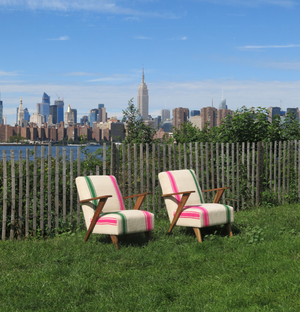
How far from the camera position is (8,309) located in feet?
9.73

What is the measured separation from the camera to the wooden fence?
17.2 ft

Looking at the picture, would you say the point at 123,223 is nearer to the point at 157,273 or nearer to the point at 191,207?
the point at 157,273

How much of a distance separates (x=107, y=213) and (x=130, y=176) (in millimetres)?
1321

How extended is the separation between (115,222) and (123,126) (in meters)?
5.61

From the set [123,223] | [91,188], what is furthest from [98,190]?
[123,223]

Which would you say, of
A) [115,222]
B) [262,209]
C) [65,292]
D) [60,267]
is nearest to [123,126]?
[262,209]

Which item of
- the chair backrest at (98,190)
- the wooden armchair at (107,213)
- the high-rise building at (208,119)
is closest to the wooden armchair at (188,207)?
the wooden armchair at (107,213)

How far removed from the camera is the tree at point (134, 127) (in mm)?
9641

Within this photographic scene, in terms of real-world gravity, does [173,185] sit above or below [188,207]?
above

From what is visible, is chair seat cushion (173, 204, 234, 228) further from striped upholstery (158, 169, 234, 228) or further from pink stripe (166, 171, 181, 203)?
pink stripe (166, 171, 181, 203)

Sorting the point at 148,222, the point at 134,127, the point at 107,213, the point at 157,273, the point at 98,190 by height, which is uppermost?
the point at 134,127

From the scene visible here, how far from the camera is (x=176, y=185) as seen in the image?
556cm

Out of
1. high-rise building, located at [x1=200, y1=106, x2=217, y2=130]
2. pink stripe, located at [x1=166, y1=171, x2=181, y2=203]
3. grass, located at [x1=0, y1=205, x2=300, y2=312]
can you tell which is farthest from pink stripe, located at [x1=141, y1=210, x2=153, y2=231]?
high-rise building, located at [x1=200, y1=106, x2=217, y2=130]

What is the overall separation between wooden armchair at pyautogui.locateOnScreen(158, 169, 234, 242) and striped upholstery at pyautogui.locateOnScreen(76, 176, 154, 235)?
1.69 ft
